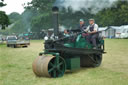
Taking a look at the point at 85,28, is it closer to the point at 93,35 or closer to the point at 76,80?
the point at 93,35

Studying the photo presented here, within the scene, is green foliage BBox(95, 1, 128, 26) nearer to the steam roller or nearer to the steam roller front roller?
the steam roller

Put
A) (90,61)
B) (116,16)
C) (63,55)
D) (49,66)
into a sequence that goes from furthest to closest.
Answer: (116,16)
(90,61)
(63,55)
(49,66)

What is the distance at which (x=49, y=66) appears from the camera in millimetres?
7328

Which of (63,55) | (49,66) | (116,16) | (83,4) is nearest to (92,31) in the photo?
(63,55)

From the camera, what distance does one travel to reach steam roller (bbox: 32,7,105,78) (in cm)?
720

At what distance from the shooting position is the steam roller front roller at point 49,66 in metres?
7.00

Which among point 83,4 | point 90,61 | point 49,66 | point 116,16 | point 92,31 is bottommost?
point 90,61

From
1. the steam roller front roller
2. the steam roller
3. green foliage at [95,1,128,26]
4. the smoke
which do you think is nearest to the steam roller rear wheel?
the steam roller

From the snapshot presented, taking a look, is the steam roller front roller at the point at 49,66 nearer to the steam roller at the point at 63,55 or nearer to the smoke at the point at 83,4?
the steam roller at the point at 63,55

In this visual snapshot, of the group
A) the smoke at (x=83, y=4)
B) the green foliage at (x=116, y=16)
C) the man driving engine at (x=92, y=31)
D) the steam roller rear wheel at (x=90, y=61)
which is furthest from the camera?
the green foliage at (x=116, y=16)

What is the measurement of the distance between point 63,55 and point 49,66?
0.89 meters

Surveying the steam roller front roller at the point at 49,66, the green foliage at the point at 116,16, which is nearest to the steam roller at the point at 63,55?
the steam roller front roller at the point at 49,66

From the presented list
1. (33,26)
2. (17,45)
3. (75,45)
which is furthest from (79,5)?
(33,26)

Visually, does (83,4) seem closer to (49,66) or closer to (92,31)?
(92,31)
